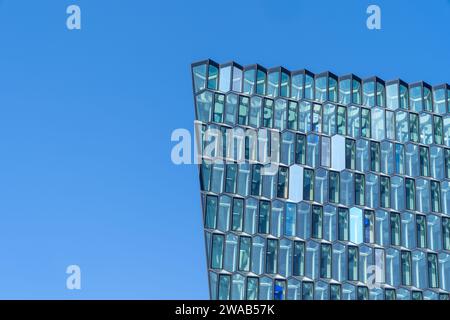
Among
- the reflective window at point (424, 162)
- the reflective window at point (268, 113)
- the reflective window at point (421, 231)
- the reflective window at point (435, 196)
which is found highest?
the reflective window at point (268, 113)

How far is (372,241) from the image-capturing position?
3875cm

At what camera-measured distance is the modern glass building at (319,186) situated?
3603cm

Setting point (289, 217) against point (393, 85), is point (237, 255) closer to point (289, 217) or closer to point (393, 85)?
point (289, 217)

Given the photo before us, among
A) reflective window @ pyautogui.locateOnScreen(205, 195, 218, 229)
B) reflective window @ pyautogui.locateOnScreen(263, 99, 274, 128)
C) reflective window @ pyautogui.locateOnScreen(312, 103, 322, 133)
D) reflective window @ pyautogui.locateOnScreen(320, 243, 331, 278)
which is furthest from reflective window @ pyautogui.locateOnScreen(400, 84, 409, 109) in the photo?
reflective window @ pyautogui.locateOnScreen(205, 195, 218, 229)

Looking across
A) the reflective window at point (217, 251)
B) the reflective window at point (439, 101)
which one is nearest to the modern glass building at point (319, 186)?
the reflective window at point (217, 251)

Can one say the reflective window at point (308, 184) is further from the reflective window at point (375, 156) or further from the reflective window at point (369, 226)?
the reflective window at point (375, 156)

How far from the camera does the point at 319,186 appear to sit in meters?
38.7

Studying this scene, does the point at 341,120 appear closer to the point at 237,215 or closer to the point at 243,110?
the point at 243,110

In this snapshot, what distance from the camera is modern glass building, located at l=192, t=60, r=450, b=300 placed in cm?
3603

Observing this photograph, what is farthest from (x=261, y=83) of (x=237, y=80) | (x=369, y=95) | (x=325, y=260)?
(x=325, y=260)

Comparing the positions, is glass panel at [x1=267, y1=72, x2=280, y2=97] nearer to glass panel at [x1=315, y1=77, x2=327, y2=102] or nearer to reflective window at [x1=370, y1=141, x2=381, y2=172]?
glass panel at [x1=315, y1=77, x2=327, y2=102]
